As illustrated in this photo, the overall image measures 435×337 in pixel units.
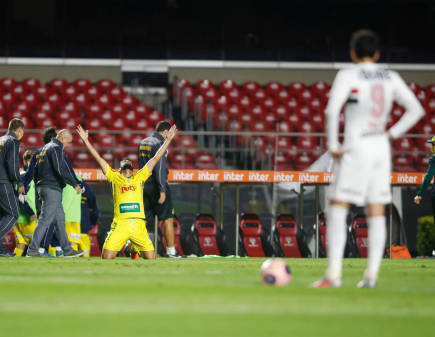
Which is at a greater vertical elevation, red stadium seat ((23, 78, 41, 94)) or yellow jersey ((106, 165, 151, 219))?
red stadium seat ((23, 78, 41, 94))

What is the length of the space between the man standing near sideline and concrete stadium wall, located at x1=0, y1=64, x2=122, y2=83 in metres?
20.8

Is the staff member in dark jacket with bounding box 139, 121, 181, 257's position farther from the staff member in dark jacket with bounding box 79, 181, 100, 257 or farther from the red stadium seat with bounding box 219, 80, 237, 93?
the red stadium seat with bounding box 219, 80, 237, 93

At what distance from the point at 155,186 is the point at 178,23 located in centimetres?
1550

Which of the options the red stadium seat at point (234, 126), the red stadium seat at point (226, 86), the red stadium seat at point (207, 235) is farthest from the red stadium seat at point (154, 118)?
the red stadium seat at point (207, 235)

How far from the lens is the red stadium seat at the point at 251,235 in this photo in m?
18.2

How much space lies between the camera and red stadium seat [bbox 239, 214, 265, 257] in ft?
59.6

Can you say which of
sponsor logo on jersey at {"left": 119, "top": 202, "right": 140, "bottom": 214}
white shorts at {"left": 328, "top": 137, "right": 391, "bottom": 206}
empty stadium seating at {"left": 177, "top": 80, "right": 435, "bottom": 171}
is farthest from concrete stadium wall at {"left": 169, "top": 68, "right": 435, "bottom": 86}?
white shorts at {"left": 328, "top": 137, "right": 391, "bottom": 206}

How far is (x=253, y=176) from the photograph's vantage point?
56.3 feet

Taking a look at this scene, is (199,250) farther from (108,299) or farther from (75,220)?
(108,299)

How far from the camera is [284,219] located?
1825cm

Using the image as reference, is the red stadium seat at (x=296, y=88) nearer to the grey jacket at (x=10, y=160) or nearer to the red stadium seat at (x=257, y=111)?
the red stadium seat at (x=257, y=111)

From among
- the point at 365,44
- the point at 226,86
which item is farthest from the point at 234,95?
the point at 365,44

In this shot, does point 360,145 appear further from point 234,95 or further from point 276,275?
point 234,95

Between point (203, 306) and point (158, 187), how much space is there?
26.4ft
